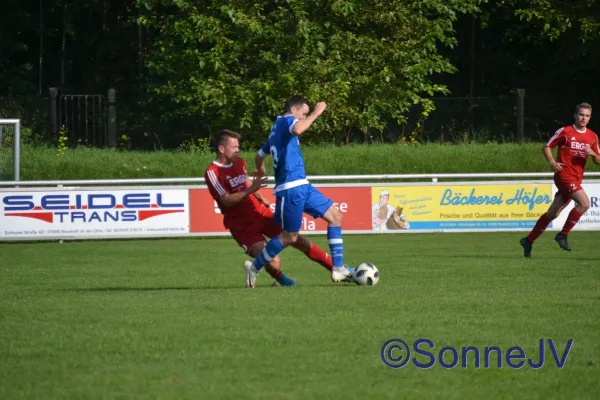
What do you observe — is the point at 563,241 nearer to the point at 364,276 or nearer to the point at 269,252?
the point at 364,276

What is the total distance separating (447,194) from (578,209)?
6774mm

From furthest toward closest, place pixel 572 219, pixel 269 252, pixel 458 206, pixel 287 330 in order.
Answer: pixel 458 206
pixel 572 219
pixel 269 252
pixel 287 330

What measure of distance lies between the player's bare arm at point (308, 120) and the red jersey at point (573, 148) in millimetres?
6344

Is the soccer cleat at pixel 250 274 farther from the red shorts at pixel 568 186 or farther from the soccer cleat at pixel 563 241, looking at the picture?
the soccer cleat at pixel 563 241

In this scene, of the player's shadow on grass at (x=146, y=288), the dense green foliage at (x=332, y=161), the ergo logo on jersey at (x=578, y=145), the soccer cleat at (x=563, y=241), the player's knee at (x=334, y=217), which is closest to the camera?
the player's knee at (x=334, y=217)

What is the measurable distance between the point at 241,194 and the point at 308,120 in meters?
1.19

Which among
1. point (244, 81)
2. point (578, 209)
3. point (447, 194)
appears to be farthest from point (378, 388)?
point (244, 81)

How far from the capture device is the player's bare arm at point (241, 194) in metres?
11.1

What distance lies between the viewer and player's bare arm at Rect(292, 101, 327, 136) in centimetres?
1059

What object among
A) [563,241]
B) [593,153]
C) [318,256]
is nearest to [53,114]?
[563,241]

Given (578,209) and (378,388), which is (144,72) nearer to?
(578,209)

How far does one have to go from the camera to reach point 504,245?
64.2 ft

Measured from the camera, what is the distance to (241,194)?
37.4ft

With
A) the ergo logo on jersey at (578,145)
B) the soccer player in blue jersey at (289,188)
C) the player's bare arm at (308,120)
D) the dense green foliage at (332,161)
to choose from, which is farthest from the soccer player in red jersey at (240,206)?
the dense green foliage at (332,161)
